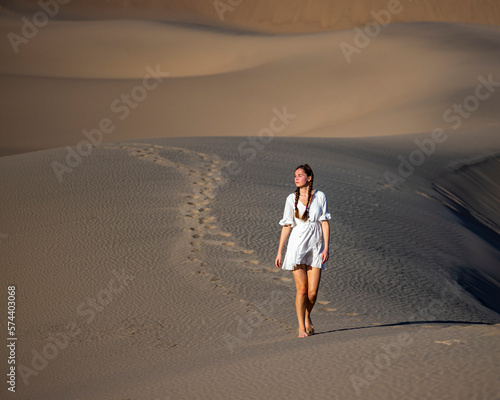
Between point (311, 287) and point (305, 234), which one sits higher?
point (305, 234)

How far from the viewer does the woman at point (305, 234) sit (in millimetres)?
4805

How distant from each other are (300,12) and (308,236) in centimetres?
6255

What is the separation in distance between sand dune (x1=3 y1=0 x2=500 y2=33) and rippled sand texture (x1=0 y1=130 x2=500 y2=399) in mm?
51930

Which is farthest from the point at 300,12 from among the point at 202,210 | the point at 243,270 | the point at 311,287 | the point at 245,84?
the point at 311,287

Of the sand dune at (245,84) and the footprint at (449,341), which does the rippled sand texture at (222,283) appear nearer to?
the footprint at (449,341)

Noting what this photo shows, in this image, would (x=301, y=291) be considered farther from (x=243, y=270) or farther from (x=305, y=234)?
(x=243, y=270)

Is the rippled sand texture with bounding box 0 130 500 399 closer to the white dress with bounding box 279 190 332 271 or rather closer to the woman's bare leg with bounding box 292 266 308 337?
the woman's bare leg with bounding box 292 266 308 337

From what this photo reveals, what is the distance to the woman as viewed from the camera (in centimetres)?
480

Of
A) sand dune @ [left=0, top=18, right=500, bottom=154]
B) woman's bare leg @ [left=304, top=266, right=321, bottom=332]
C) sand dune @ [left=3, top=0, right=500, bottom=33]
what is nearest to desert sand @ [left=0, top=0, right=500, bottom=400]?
woman's bare leg @ [left=304, top=266, right=321, bottom=332]

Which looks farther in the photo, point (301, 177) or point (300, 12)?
point (300, 12)

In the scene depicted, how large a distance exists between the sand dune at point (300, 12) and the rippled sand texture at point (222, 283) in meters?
51.9

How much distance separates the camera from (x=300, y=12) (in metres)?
64.0

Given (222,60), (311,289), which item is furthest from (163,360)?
(222,60)

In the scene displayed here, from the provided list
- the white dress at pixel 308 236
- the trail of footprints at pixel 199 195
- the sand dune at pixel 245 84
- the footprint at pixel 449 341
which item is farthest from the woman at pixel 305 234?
the sand dune at pixel 245 84
